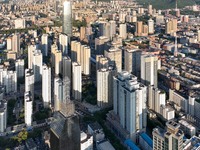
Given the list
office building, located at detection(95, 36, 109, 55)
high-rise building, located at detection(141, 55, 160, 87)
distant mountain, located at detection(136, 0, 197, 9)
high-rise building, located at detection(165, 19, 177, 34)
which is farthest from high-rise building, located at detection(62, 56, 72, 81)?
distant mountain, located at detection(136, 0, 197, 9)

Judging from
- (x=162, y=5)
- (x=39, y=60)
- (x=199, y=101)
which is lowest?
(x=199, y=101)

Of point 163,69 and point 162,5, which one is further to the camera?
point 162,5

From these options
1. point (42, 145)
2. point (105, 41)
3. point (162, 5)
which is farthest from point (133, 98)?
point (162, 5)

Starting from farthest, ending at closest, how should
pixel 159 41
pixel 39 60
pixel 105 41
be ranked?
pixel 159 41 < pixel 105 41 < pixel 39 60

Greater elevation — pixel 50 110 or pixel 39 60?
pixel 39 60

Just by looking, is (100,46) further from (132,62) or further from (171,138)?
(171,138)

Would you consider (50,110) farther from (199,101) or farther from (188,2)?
(188,2)

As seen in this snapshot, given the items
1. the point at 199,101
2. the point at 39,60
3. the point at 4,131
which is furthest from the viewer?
the point at 39,60
